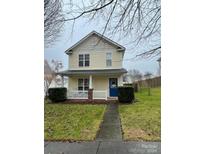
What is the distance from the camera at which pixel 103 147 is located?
8.92ft

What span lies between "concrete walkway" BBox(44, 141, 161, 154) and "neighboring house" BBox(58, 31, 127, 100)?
657 centimetres

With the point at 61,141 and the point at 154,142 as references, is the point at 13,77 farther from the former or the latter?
the point at 154,142

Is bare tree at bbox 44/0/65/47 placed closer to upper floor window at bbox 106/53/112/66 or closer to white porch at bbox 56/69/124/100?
Result: white porch at bbox 56/69/124/100

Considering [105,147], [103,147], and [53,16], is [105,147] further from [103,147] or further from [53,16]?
[53,16]

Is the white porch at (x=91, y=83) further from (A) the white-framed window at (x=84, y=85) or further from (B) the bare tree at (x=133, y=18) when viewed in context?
(B) the bare tree at (x=133, y=18)

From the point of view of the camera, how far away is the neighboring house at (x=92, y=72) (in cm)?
968

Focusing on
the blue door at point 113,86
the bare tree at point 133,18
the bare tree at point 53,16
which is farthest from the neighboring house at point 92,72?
the bare tree at point 53,16

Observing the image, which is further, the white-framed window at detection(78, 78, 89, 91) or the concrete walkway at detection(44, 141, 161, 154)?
the white-framed window at detection(78, 78, 89, 91)

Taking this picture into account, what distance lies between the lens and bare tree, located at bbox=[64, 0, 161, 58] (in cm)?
235

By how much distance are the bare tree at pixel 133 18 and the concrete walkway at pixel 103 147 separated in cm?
115

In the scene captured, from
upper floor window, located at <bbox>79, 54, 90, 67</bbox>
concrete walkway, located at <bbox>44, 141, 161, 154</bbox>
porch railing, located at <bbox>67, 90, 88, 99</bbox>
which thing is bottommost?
concrete walkway, located at <bbox>44, 141, 161, 154</bbox>

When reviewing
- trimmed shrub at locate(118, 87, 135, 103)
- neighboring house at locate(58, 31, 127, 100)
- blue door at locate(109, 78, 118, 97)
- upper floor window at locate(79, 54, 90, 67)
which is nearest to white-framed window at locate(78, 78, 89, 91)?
neighboring house at locate(58, 31, 127, 100)
